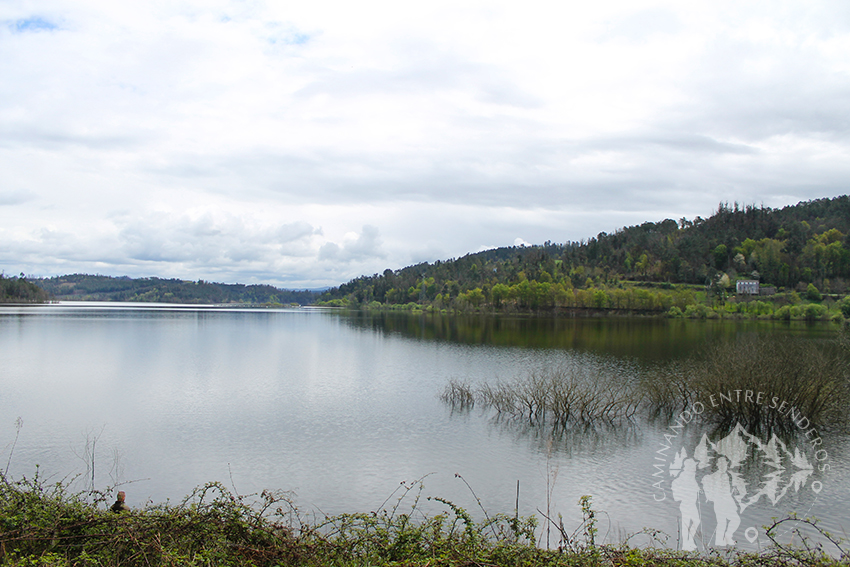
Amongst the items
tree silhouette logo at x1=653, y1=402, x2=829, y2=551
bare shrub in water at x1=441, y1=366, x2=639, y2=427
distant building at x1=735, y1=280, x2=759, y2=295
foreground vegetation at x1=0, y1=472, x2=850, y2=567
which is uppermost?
distant building at x1=735, y1=280, x2=759, y2=295

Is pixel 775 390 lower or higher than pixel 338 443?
higher

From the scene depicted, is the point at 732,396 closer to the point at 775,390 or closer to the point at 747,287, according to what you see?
the point at 775,390

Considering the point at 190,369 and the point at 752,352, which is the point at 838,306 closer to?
the point at 752,352

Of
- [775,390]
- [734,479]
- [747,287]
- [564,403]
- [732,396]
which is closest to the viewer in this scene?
[734,479]


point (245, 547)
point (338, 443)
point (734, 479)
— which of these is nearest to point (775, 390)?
point (734, 479)

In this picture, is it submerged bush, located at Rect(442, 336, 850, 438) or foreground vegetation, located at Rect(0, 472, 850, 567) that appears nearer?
foreground vegetation, located at Rect(0, 472, 850, 567)

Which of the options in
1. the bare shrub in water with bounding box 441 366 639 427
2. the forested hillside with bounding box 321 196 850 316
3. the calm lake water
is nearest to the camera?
the calm lake water

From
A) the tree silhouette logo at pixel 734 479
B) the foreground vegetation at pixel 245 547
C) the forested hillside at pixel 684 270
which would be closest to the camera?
the foreground vegetation at pixel 245 547

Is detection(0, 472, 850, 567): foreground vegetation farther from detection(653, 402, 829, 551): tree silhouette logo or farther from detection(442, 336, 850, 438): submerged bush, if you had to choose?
detection(442, 336, 850, 438): submerged bush

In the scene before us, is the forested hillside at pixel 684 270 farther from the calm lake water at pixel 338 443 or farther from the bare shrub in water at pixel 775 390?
the bare shrub in water at pixel 775 390

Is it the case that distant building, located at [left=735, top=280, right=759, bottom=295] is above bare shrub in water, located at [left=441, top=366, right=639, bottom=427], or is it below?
above

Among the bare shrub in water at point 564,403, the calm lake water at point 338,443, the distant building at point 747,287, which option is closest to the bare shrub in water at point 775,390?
the calm lake water at point 338,443

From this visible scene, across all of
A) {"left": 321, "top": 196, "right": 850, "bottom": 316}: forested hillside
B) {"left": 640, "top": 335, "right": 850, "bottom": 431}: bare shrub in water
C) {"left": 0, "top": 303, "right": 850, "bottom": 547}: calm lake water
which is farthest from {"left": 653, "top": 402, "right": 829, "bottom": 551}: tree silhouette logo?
{"left": 321, "top": 196, "right": 850, "bottom": 316}: forested hillside

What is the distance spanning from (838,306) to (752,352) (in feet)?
409
